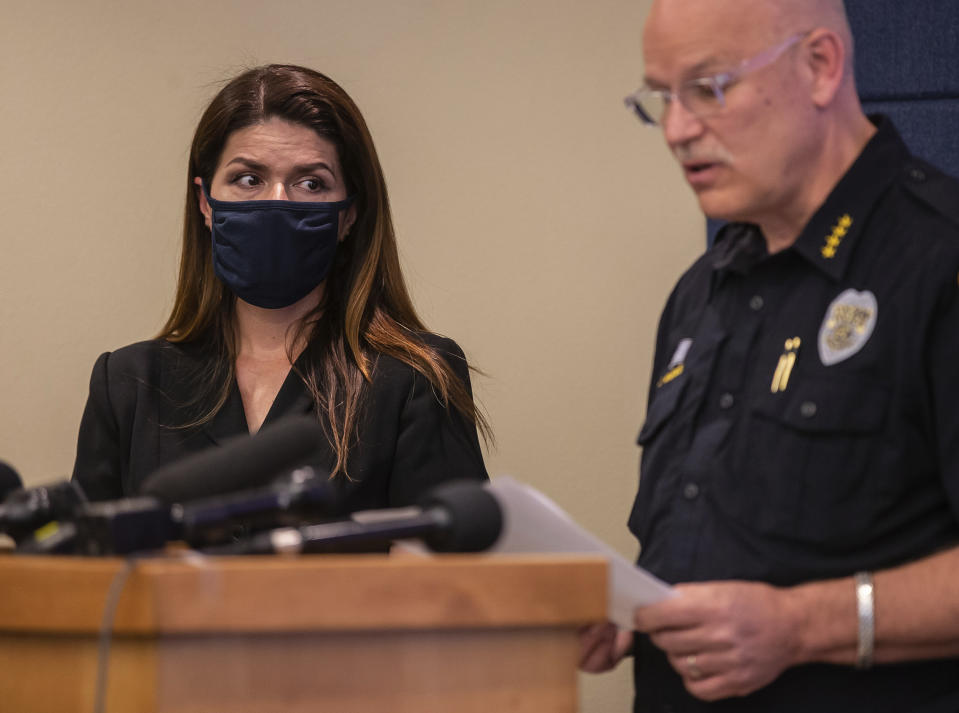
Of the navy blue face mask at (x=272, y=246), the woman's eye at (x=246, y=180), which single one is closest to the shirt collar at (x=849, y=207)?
the navy blue face mask at (x=272, y=246)

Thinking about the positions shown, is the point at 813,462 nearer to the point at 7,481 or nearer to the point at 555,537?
the point at 555,537

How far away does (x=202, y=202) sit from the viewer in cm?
221

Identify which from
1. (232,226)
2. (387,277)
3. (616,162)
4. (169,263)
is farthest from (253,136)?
(616,162)

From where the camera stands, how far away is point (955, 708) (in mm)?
1291

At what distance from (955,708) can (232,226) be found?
1.35 m

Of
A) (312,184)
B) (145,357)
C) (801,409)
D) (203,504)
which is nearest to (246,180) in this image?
(312,184)

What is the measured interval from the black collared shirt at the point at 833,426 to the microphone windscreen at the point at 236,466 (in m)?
0.55

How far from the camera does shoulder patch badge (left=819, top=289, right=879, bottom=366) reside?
1307 millimetres

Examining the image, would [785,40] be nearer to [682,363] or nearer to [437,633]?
[682,363]

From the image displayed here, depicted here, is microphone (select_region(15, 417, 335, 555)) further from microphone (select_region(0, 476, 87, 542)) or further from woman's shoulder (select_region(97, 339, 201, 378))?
woman's shoulder (select_region(97, 339, 201, 378))

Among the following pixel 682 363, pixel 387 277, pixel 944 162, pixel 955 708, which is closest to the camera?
pixel 955 708

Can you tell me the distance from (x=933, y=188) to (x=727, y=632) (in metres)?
0.58

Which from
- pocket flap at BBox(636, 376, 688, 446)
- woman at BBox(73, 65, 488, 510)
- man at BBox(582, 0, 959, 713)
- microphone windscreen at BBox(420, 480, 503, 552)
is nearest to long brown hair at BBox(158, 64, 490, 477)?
woman at BBox(73, 65, 488, 510)

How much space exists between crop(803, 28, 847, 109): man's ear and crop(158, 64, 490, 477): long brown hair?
89 cm
